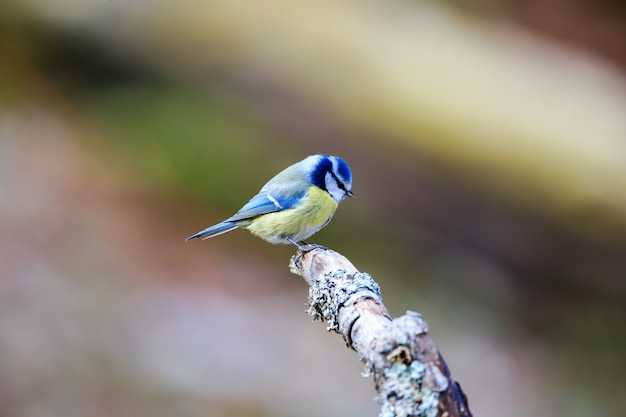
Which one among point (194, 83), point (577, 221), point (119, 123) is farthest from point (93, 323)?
point (577, 221)

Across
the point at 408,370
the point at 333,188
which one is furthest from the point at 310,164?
the point at 408,370

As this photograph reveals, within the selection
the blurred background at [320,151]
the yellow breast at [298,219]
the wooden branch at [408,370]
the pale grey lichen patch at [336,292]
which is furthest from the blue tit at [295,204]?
the blurred background at [320,151]

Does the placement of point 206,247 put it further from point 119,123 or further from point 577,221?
point 577,221

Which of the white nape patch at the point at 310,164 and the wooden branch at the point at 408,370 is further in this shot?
the white nape patch at the point at 310,164

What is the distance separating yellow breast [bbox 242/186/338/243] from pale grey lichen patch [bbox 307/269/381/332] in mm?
805

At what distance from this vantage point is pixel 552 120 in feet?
15.2

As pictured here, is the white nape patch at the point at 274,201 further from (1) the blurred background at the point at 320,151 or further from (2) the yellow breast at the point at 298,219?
(1) the blurred background at the point at 320,151

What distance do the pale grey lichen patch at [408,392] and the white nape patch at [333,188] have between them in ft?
5.32

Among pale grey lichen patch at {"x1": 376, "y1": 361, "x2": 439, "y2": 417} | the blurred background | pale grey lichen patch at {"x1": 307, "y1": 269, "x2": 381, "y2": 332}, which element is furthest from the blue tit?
the blurred background

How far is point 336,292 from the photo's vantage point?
1.60 m

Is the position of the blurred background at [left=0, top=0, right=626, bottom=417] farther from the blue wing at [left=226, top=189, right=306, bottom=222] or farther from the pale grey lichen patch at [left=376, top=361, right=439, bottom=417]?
the pale grey lichen patch at [left=376, top=361, right=439, bottom=417]

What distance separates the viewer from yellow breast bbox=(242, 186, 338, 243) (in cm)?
262

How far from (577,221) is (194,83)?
2910mm

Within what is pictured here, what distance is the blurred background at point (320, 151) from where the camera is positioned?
4.37m
